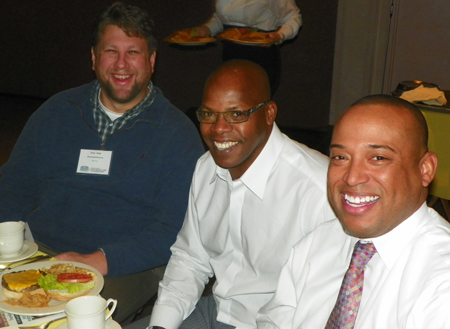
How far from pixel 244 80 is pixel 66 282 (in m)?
0.85

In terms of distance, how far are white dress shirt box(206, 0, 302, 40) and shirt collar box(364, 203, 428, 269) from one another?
152 inches

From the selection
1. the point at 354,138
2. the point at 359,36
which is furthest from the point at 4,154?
the point at 354,138

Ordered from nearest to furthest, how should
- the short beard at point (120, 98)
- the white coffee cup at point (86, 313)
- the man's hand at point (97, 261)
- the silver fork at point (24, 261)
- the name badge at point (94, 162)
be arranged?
the white coffee cup at point (86, 313) < the silver fork at point (24, 261) < the man's hand at point (97, 261) < the name badge at point (94, 162) < the short beard at point (120, 98)

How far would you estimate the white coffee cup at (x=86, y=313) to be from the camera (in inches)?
49.5

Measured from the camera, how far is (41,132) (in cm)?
242

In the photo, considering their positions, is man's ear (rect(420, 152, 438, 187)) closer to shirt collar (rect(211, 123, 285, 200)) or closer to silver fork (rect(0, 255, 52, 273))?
shirt collar (rect(211, 123, 285, 200))

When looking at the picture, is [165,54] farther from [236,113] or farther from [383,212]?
[383,212]

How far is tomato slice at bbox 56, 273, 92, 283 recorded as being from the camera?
4.91 ft

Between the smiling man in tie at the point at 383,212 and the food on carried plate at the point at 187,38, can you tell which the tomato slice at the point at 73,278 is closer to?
the smiling man in tie at the point at 383,212

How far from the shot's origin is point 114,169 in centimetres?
226

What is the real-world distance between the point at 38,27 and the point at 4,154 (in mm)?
3112

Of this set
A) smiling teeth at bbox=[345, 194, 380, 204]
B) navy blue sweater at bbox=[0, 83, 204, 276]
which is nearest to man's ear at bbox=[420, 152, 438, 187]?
smiling teeth at bbox=[345, 194, 380, 204]

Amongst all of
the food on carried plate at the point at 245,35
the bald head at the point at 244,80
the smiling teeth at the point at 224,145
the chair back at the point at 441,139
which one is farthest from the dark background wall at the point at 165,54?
the smiling teeth at the point at 224,145

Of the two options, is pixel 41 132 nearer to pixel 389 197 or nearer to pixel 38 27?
pixel 389 197
